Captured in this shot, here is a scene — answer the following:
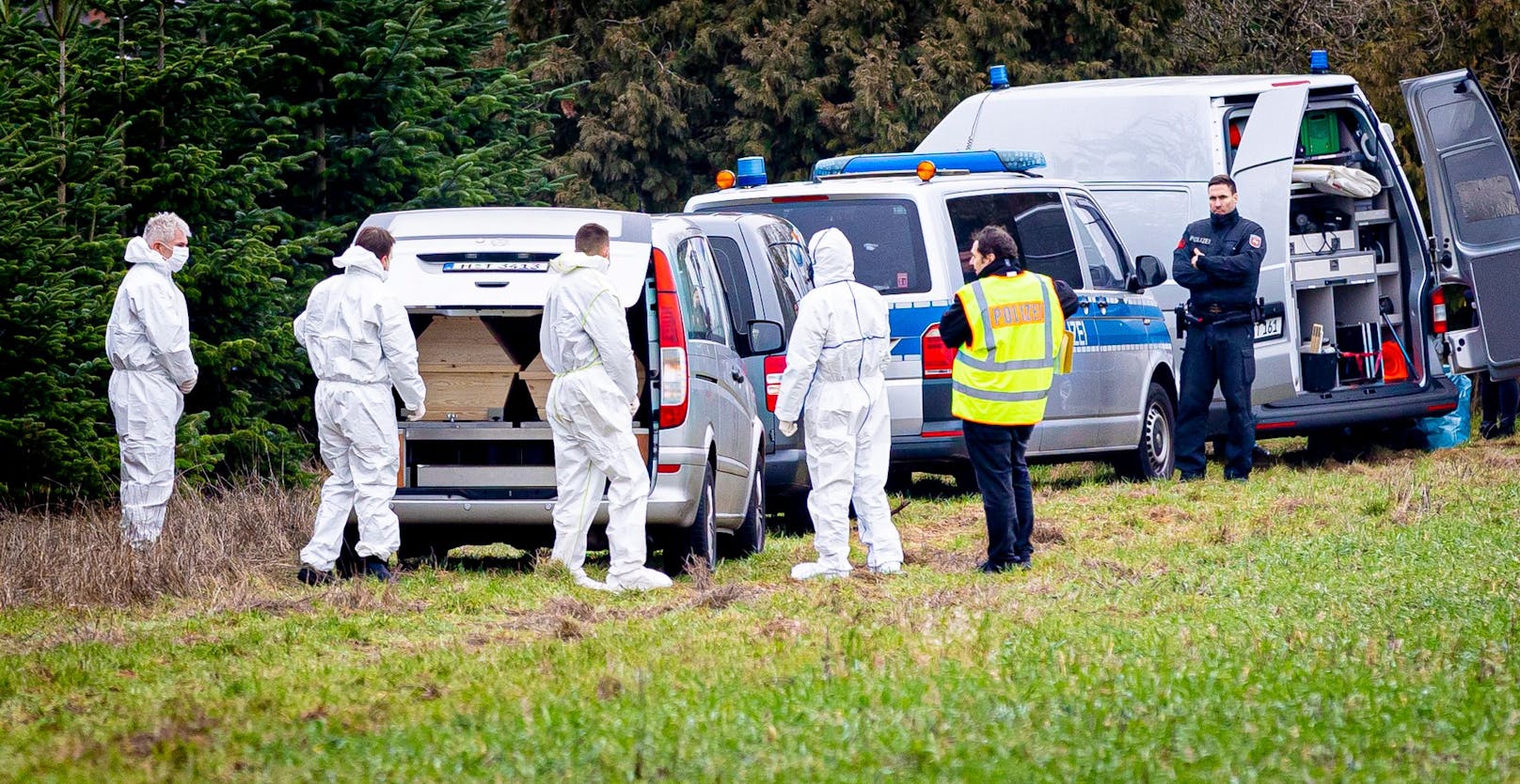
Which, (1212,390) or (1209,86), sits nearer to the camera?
(1212,390)

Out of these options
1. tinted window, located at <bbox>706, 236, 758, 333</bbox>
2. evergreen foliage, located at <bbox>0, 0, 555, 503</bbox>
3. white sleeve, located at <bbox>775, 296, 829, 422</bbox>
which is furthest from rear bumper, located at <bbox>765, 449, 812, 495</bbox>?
evergreen foliage, located at <bbox>0, 0, 555, 503</bbox>

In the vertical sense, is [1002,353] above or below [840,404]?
above

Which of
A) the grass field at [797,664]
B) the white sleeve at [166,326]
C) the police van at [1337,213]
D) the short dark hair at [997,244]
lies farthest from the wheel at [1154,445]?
the white sleeve at [166,326]

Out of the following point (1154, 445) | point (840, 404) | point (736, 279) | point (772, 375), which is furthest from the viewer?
point (1154, 445)

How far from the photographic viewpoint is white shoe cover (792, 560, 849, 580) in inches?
355

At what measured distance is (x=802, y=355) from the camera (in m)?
8.91

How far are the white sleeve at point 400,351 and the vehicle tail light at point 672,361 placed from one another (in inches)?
42.7

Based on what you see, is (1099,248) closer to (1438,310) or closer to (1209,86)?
(1209,86)

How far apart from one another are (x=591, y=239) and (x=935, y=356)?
3.49 metres

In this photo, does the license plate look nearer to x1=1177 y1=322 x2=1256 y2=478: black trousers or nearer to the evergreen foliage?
the evergreen foliage

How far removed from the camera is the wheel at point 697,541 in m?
9.07

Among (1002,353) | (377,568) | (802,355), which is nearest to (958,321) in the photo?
(1002,353)

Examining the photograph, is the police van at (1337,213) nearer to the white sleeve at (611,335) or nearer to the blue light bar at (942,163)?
the blue light bar at (942,163)

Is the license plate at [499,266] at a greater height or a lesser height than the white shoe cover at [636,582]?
greater
